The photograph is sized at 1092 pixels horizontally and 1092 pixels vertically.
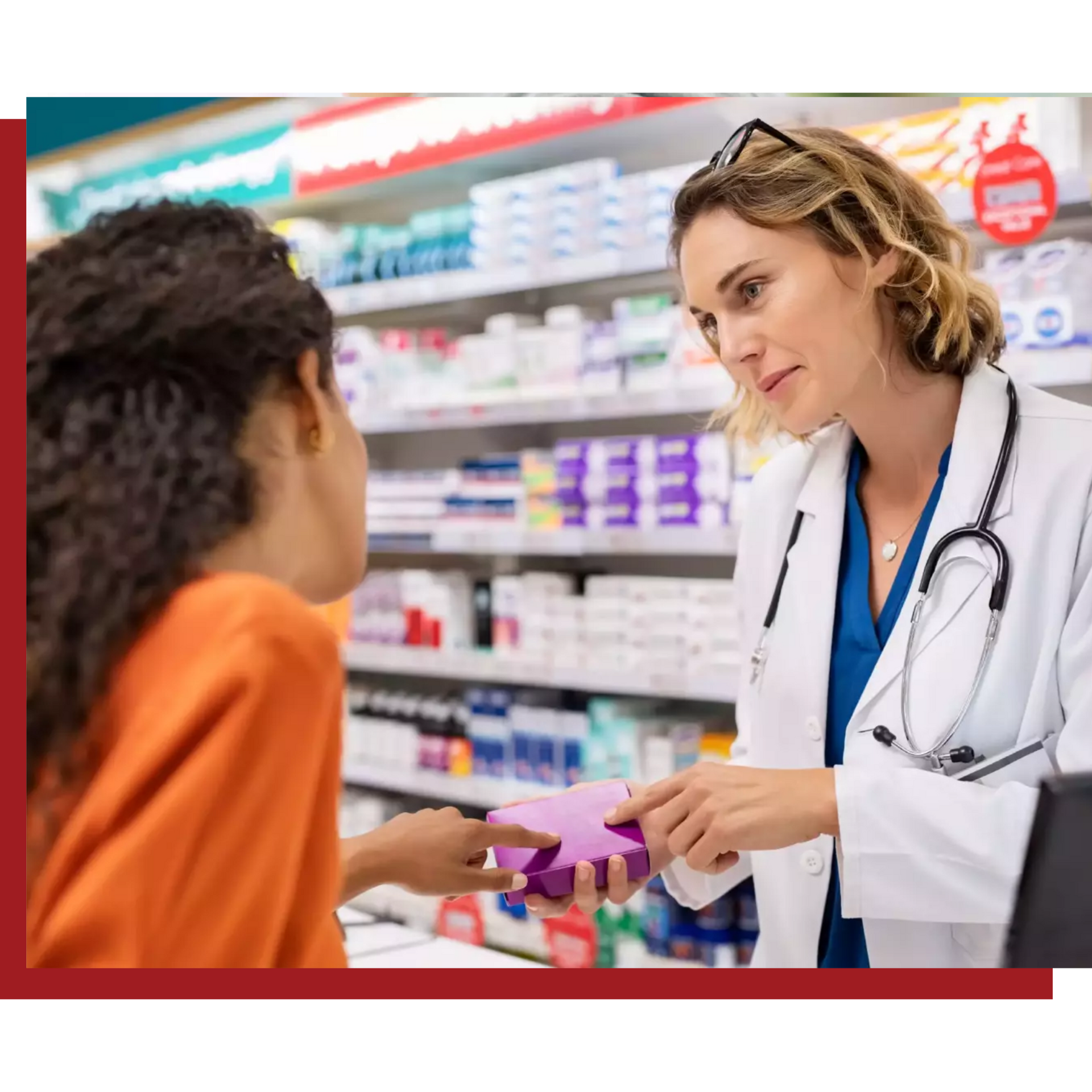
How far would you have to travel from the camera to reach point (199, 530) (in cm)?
80

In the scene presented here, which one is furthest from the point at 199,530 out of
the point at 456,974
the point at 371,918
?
the point at 371,918

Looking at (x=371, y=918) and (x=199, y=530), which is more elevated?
(x=199, y=530)

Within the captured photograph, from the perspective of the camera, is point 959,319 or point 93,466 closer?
point 93,466

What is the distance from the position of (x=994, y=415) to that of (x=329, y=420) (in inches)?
38.1

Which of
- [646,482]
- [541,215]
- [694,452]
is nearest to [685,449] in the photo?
[694,452]

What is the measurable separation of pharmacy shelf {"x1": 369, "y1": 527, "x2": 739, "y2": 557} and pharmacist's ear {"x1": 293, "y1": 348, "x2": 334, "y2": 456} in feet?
6.28

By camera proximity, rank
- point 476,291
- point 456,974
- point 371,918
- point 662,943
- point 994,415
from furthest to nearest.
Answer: point 476,291 → point 662,943 → point 371,918 → point 994,415 → point 456,974

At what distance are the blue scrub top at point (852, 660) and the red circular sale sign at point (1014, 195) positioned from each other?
100 centimetres

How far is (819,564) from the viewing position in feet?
5.38

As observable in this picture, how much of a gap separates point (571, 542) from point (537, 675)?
398mm

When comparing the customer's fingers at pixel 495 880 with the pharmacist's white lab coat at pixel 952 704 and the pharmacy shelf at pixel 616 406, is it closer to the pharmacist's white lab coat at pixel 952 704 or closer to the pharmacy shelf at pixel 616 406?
the pharmacist's white lab coat at pixel 952 704

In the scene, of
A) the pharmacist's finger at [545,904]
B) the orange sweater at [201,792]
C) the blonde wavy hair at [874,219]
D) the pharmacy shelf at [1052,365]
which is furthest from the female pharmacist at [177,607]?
the pharmacy shelf at [1052,365]

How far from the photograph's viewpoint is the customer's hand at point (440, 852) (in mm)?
1309
